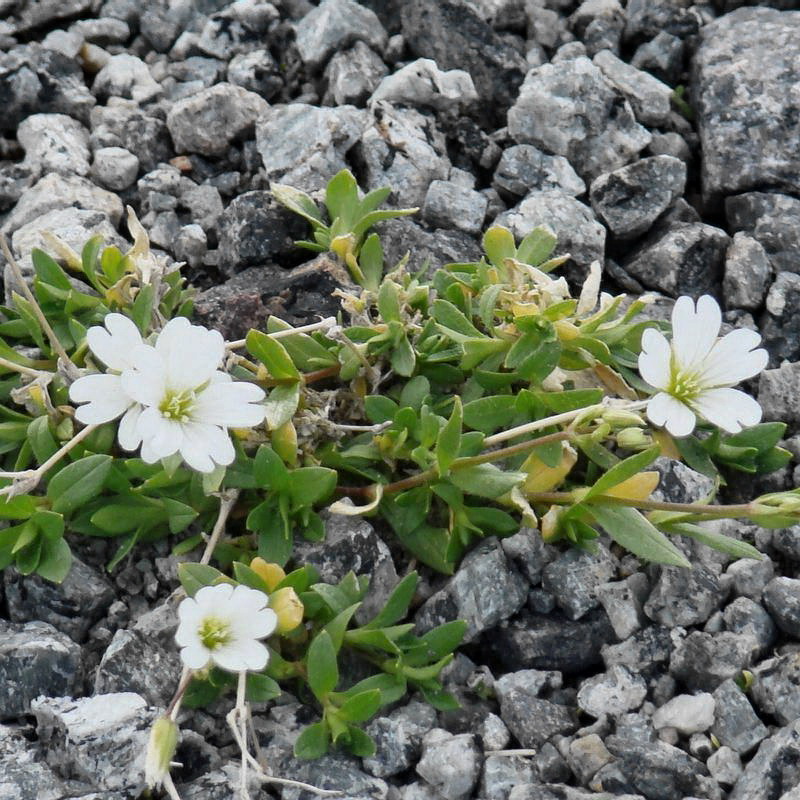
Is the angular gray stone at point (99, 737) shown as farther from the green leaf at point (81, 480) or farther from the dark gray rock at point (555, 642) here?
the dark gray rock at point (555, 642)

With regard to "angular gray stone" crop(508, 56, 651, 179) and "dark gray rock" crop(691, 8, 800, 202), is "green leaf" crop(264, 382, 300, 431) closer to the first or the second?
"angular gray stone" crop(508, 56, 651, 179)

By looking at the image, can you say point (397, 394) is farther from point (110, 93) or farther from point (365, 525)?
point (110, 93)

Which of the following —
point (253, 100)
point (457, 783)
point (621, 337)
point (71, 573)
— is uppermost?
point (253, 100)

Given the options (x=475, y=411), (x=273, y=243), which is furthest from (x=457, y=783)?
(x=273, y=243)

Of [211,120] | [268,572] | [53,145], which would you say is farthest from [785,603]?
[53,145]

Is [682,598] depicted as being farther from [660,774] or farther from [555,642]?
[660,774]
